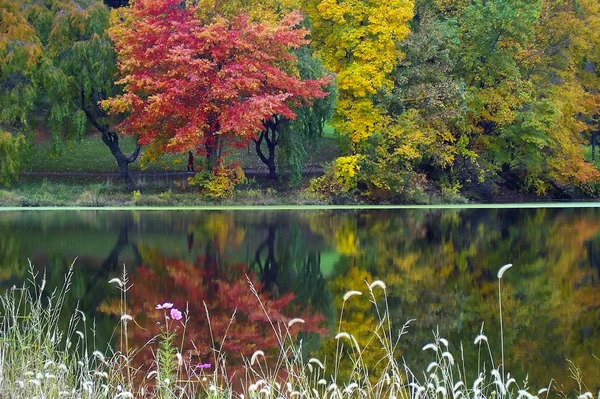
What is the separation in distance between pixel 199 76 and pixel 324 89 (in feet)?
13.6

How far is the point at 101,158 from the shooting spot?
30.0 metres

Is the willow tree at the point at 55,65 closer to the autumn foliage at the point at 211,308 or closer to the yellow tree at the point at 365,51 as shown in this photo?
the yellow tree at the point at 365,51

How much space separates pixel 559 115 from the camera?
1125 inches

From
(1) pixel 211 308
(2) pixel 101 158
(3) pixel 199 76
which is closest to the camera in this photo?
(1) pixel 211 308

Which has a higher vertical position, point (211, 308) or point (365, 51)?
point (365, 51)

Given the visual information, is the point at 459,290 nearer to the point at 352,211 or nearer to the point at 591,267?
the point at 591,267

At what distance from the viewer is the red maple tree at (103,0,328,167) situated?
950 inches

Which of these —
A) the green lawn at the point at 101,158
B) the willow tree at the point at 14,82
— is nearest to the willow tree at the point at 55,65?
the willow tree at the point at 14,82

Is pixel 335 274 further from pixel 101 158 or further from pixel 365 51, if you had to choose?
pixel 101 158

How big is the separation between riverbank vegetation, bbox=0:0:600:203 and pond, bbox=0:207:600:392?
4.24 metres

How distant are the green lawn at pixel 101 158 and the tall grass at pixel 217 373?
18654mm

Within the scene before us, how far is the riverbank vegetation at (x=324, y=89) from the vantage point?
80.8ft

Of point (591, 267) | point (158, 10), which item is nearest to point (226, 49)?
point (158, 10)

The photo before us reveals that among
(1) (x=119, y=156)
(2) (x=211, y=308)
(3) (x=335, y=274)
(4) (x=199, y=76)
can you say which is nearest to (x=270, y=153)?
(4) (x=199, y=76)
